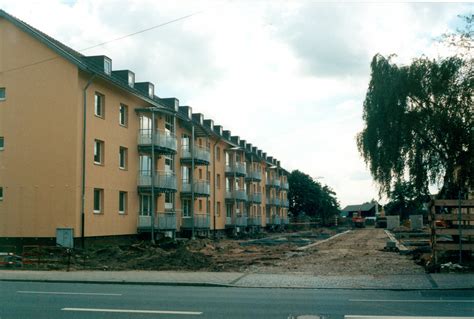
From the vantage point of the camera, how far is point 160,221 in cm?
3512

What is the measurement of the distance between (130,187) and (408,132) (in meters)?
18.2

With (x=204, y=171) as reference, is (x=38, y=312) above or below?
below

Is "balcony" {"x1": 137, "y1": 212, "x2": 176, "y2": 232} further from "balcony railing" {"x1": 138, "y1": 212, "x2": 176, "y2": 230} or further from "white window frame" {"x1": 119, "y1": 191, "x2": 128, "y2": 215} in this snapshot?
"white window frame" {"x1": 119, "y1": 191, "x2": 128, "y2": 215}

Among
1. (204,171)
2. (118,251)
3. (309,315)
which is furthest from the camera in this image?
(204,171)

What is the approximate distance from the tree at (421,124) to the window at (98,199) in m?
14.7

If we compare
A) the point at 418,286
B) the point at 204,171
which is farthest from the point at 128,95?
the point at 418,286

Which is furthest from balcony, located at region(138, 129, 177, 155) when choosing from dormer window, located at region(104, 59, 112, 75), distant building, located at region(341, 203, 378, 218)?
distant building, located at region(341, 203, 378, 218)

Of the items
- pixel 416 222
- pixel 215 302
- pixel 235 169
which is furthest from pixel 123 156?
pixel 416 222

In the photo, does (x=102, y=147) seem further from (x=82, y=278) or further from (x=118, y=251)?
(x=82, y=278)

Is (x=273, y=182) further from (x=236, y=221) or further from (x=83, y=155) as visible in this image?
(x=83, y=155)

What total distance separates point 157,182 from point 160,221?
2.53 m

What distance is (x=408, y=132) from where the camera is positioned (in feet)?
71.4

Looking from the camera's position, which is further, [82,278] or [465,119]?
[465,119]

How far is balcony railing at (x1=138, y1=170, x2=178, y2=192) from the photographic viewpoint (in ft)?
113
